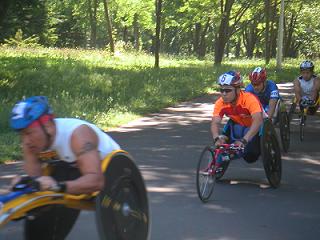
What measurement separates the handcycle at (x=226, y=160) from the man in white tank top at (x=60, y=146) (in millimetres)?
3147

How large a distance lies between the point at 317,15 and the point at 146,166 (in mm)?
56313

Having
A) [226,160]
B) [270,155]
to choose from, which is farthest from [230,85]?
[270,155]

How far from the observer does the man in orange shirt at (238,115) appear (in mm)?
7395

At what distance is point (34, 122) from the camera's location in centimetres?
350

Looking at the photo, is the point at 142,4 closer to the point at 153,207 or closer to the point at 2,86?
the point at 2,86

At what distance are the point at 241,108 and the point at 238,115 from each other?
0.49 ft

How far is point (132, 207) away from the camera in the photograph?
14.0 feet

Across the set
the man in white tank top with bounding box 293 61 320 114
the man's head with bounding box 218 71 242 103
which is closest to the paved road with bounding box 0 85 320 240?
the man in white tank top with bounding box 293 61 320 114

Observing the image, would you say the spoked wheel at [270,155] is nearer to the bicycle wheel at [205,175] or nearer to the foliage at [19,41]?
the bicycle wheel at [205,175]

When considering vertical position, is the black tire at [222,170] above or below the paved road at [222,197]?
above

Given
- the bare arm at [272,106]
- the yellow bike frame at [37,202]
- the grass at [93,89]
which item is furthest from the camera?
the grass at [93,89]

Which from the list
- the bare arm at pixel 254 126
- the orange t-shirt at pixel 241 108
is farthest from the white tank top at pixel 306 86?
the bare arm at pixel 254 126

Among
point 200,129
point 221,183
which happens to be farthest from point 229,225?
point 200,129

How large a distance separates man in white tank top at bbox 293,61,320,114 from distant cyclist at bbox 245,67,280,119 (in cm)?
231
